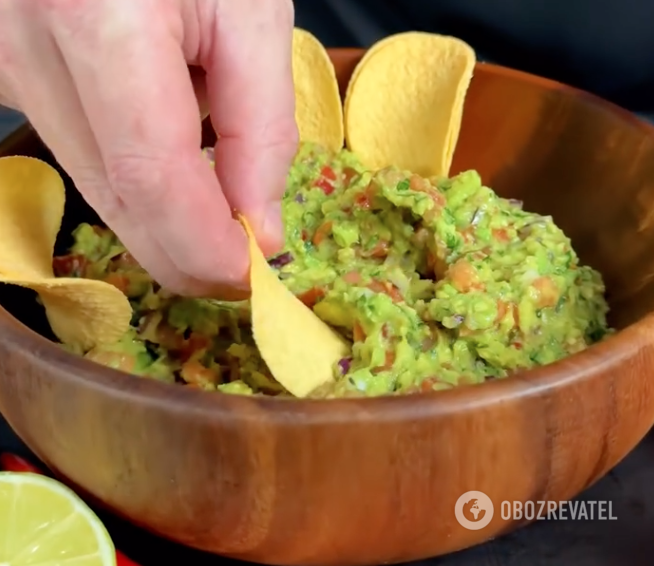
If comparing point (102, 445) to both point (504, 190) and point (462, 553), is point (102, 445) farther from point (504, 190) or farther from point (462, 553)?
point (504, 190)

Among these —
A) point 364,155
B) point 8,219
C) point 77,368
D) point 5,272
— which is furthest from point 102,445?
point 364,155

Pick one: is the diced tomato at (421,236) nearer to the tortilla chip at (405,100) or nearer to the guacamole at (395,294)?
the guacamole at (395,294)

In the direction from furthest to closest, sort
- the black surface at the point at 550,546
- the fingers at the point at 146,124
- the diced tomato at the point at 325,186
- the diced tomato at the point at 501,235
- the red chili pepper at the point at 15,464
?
the diced tomato at the point at 325,186 < the diced tomato at the point at 501,235 < the red chili pepper at the point at 15,464 < the black surface at the point at 550,546 < the fingers at the point at 146,124

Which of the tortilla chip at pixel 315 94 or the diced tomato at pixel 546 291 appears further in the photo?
the tortilla chip at pixel 315 94

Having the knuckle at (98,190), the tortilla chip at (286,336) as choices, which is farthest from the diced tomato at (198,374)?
the knuckle at (98,190)

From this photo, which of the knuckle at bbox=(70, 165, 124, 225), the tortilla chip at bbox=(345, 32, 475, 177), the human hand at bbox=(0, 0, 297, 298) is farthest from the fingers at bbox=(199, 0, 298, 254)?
the tortilla chip at bbox=(345, 32, 475, 177)

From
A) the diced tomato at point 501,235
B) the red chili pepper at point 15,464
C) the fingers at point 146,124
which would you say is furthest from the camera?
the diced tomato at point 501,235
